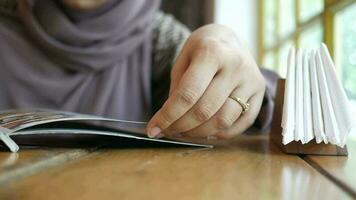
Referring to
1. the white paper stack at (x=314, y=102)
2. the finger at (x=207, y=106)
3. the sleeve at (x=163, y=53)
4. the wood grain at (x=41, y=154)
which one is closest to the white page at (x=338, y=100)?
the white paper stack at (x=314, y=102)

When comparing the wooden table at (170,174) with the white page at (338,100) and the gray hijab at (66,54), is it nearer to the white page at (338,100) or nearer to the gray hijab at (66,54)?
the white page at (338,100)

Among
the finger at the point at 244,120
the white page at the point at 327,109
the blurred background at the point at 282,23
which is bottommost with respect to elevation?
the blurred background at the point at 282,23

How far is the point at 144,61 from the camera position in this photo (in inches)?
38.2

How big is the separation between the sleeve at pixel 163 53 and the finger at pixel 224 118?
0.40 metres

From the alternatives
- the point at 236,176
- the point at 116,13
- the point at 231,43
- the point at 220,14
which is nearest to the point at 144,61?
the point at 116,13

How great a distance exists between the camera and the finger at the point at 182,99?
17.3 inches

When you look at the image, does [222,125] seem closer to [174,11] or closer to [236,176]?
[236,176]

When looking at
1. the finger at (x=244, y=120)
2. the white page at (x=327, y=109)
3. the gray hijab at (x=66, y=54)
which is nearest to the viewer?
the white page at (x=327, y=109)

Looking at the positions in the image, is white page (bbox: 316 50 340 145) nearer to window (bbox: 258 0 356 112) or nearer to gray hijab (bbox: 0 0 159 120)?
window (bbox: 258 0 356 112)

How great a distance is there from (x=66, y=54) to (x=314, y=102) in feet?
1.92

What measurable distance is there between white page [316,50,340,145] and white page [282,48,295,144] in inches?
1.0

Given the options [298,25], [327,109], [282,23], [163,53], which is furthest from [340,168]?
[282,23]

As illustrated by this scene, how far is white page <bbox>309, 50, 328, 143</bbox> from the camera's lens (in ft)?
1.36

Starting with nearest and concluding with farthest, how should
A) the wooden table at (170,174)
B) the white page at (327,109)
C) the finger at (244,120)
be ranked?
the wooden table at (170,174) < the white page at (327,109) < the finger at (244,120)
